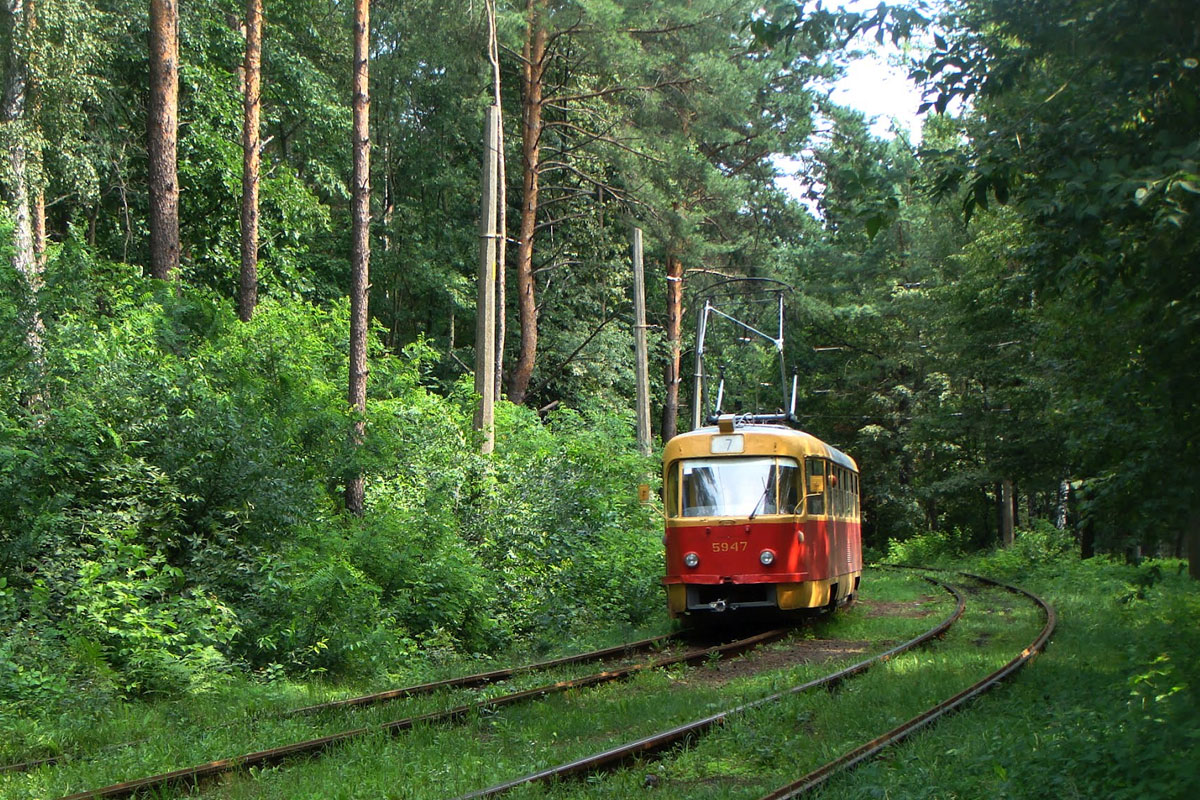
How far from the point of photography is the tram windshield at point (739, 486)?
1471cm

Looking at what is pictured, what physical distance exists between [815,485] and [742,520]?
45.8 inches

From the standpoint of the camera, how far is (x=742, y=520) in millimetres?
14570

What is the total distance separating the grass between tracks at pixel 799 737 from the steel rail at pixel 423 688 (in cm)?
23

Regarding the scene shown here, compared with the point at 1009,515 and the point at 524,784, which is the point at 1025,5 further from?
the point at 1009,515

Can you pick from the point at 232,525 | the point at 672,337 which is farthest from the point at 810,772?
the point at 672,337

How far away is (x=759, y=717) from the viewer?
9.10 m

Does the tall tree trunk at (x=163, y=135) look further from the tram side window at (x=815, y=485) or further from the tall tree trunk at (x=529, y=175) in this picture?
the tall tree trunk at (x=529, y=175)

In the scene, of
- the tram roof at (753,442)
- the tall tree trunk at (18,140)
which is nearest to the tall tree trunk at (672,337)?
the tall tree trunk at (18,140)

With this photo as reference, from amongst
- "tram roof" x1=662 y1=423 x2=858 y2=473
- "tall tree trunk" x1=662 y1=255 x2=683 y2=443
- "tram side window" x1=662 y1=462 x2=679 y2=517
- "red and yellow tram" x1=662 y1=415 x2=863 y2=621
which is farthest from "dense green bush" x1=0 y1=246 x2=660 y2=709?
"tall tree trunk" x1=662 y1=255 x2=683 y2=443

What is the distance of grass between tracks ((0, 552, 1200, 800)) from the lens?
664 cm

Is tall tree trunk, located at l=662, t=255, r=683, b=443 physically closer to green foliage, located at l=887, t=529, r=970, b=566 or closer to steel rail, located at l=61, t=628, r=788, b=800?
green foliage, located at l=887, t=529, r=970, b=566

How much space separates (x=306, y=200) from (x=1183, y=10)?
24.6 m

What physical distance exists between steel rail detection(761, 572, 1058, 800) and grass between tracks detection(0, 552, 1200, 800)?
0.35 feet

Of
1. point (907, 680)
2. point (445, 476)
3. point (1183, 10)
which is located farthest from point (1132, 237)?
point (445, 476)
